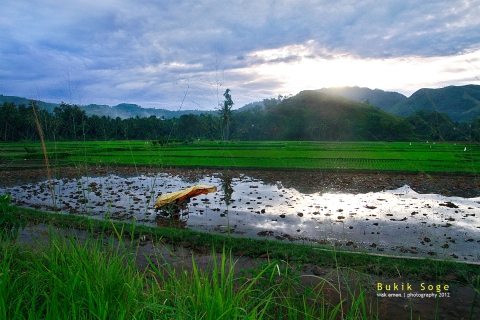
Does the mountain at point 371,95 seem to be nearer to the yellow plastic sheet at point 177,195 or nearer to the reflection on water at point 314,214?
the reflection on water at point 314,214

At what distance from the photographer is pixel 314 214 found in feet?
28.5

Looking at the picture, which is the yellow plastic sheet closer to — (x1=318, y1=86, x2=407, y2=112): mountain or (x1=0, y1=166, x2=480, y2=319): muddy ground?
(x1=0, y1=166, x2=480, y2=319): muddy ground

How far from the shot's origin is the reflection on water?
6.52m

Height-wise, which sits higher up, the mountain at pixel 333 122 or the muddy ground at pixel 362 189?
the mountain at pixel 333 122

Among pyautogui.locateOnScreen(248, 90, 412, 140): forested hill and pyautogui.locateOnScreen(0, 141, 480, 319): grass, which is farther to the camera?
pyautogui.locateOnScreen(248, 90, 412, 140): forested hill

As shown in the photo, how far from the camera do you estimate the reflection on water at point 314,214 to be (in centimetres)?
652

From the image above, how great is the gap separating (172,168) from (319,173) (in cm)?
894

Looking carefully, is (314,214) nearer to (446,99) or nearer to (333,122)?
(446,99)

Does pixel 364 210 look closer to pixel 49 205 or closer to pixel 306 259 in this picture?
pixel 306 259

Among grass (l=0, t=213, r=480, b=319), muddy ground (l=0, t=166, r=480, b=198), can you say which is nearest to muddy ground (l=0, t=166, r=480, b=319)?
muddy ground (l=0, t=166, r=480, b=198)

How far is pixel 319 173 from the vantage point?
52.7 ft

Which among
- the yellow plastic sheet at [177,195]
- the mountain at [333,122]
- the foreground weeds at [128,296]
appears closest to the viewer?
the foreground weeds at [128,296]

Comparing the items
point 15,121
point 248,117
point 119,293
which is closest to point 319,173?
point 119,293

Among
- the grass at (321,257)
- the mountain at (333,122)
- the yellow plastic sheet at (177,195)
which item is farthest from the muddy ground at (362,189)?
the mountain at (333,122)
